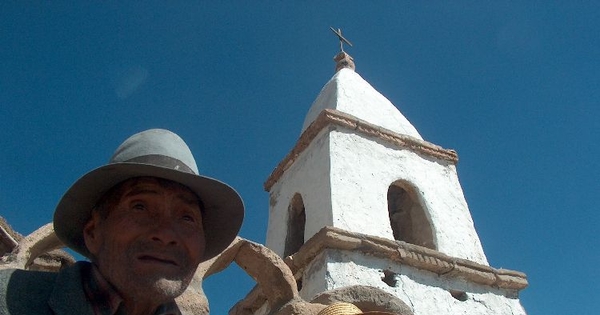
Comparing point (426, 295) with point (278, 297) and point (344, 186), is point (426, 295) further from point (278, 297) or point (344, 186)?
point (278, 297)

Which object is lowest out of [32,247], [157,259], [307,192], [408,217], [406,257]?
[157,259]

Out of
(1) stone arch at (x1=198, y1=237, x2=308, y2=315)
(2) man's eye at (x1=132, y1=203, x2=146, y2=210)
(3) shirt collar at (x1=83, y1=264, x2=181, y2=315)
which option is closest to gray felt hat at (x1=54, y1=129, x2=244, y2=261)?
(2) man's eye at (x1=132, y1=203, x2=146, y2=210)

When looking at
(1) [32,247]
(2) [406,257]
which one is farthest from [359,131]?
(1) [32,247]

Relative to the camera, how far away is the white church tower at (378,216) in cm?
773

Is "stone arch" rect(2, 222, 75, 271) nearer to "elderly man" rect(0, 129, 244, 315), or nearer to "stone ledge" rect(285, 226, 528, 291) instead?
"elderly man" rect(0, 129, 244, 315)

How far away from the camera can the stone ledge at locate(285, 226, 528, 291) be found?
25.0ft

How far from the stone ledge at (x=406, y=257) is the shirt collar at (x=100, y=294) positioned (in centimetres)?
553

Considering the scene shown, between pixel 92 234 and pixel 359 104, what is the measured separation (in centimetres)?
889

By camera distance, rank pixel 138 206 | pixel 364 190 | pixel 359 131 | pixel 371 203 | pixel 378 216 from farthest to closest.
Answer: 1. pixel 359 131
2. pixel 364 190
3. pixel 371 203
4. pixel 378 216
5. pixel 138 206

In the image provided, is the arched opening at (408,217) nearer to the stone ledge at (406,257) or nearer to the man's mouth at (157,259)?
the stone ledge at (406,257)

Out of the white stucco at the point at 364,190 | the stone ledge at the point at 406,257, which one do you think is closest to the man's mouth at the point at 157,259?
the stone ledge at the point at 406,257

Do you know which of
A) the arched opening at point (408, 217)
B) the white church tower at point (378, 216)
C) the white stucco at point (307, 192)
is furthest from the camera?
the arched opening at point (408, 217)

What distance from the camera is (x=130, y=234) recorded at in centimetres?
211

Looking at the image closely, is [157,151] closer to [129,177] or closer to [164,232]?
[129,177]
